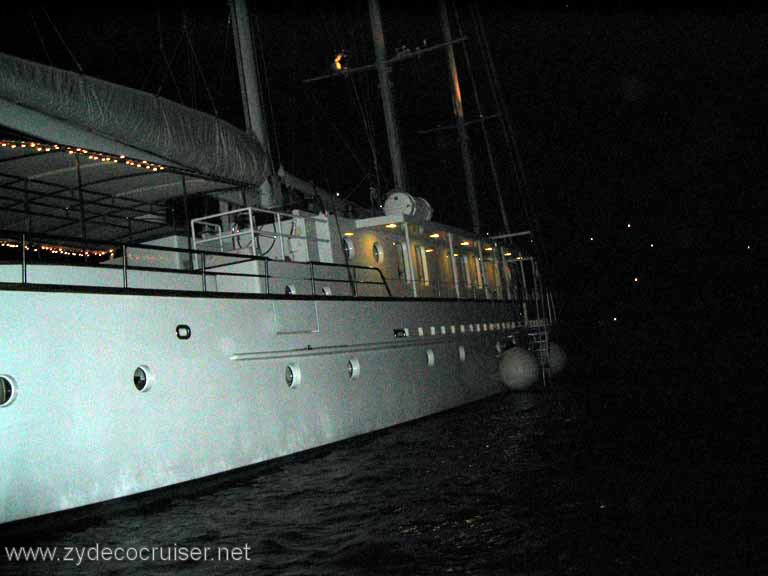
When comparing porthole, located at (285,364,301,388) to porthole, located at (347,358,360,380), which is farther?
porthole, located at (347,358,360,380)

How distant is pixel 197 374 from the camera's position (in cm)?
932

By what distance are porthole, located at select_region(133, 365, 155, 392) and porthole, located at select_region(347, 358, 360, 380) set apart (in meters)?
4.09

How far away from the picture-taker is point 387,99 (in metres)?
22.0

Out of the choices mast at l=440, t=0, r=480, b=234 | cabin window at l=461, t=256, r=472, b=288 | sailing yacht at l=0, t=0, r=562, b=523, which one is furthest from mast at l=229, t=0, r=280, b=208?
mast at l=440, t=0, r=480, b=234

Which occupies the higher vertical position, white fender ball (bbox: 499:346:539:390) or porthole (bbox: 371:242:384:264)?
porthole (bbox: 371:242:384:264)

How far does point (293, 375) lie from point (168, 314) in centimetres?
240

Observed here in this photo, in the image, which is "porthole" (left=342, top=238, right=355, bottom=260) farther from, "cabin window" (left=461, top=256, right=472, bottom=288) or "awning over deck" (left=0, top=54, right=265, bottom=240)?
"cabin window" (left=461, top=256, right=472, bottom=288)

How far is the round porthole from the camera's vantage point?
287 inches

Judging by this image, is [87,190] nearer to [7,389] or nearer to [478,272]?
[7,389]

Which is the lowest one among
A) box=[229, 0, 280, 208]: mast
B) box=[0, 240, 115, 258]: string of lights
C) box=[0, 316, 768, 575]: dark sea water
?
box=[0, 316, 768, 575]: dark sea water

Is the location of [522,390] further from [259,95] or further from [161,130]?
[161,130]

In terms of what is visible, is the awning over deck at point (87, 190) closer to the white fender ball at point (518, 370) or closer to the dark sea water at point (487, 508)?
the dark sea water at point (487, 508)

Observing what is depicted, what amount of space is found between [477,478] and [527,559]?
3045 mm

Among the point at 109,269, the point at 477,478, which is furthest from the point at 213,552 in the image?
the point at 109,269
